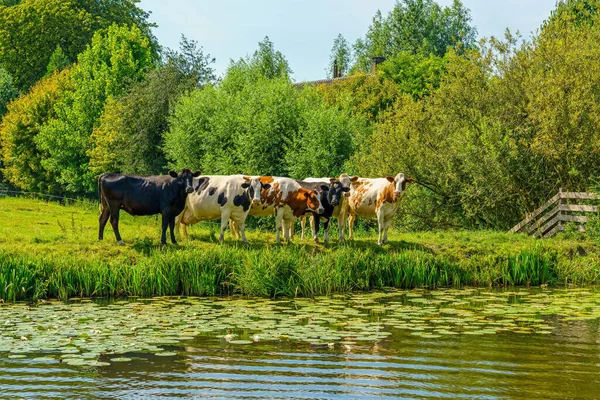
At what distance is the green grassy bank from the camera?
61.2 ft

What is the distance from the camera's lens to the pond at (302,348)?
34.2 feet

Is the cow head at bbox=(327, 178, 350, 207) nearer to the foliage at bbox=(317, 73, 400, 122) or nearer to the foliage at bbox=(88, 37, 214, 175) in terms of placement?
the foliage at bbox=(88, 37, 214, 175)

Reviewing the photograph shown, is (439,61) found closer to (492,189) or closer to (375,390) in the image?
(492,189)

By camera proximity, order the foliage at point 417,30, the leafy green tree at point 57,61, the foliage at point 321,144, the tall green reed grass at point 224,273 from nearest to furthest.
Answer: the tall green reed grass at point 224,273 → the foliage at point 321,144 → the leafy green tree at point 57,61 → the foliage at point 417,30

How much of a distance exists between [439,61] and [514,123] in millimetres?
33844

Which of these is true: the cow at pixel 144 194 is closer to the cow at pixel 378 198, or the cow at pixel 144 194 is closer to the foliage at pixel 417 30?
the cow at pixel 378 198

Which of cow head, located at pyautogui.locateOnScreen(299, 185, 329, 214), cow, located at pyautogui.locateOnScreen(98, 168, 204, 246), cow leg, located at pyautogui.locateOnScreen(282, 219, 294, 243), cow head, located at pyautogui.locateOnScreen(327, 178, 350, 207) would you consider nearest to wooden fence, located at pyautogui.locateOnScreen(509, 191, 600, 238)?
cow head, located at pyautogui.locateOnScreen(327, 178, 350, 207)

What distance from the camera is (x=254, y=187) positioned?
22.6 metres

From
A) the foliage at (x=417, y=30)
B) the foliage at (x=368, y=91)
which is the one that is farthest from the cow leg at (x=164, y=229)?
the foliage at (x=417, y=30)

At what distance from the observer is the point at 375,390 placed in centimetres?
1029

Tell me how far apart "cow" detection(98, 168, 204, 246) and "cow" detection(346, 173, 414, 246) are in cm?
481

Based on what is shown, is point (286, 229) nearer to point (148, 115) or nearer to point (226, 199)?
point (226, 199)

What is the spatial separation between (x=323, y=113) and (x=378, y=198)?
17592mm

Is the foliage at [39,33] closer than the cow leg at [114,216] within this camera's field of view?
No
